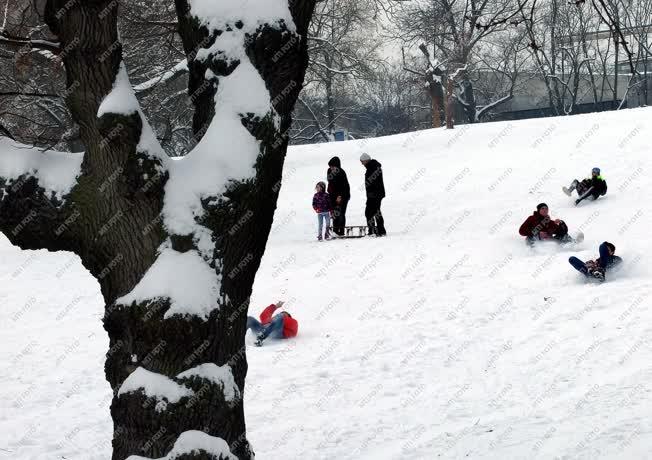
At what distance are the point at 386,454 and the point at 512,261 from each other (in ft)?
22.7

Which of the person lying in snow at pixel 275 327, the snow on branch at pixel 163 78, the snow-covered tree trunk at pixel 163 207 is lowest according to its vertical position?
the person lying in snow at pixel 275 327

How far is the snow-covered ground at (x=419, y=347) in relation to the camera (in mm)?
6465

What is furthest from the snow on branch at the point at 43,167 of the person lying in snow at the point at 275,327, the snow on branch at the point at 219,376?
the person lying in snow at the point at 275,327

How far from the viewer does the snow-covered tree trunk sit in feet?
13.4

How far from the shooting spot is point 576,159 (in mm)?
21734

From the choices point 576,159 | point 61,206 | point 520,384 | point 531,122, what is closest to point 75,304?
point 520,384

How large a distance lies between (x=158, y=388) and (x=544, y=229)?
992 centimetres

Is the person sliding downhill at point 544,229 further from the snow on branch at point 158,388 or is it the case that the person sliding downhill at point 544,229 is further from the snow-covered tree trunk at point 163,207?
the snow on branch at point 158,388

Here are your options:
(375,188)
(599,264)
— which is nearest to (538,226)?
(599,264)

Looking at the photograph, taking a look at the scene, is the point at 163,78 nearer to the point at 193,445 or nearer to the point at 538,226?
the point at 538,226

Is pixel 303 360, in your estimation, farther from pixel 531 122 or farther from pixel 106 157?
pixel 531 122

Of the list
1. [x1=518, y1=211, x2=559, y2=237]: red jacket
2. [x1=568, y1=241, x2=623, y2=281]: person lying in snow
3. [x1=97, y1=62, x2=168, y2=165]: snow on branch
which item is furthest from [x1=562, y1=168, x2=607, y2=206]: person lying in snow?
[x1=97, y1=62, x2=168, y2=165]: snow on branch

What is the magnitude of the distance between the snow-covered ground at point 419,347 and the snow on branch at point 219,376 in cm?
209

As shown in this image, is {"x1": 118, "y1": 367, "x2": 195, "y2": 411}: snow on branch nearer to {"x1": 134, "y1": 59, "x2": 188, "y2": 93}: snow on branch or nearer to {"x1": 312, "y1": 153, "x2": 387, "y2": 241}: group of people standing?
{"x1": 312, "y1": 153, "x2": 387, "y2": 241}: group of people standing
